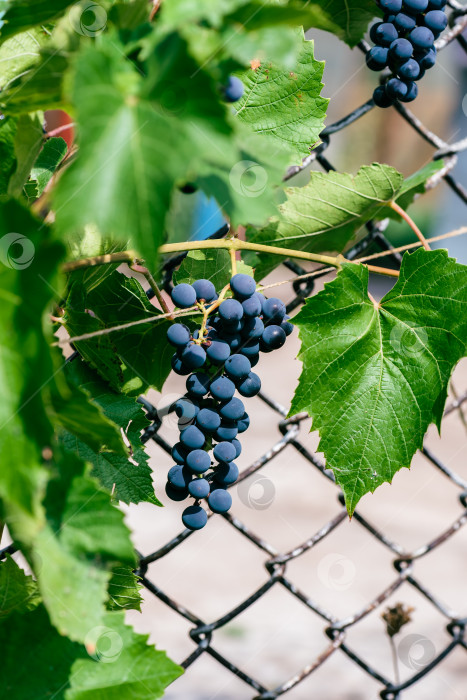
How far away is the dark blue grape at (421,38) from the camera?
2.86 ft

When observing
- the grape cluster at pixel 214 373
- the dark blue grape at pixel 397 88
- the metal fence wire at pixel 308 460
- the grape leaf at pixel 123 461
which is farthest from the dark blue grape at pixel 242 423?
the dark blue grape at pixel 397 88

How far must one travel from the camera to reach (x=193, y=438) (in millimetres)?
718

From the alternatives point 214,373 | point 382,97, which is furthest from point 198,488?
point 382,97

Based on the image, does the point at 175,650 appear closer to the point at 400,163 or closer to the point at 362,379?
the point at 362,379

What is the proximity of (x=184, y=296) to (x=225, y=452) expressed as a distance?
0.16 m

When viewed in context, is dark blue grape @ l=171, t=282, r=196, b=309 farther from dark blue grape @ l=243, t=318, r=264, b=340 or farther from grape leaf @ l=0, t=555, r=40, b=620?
grape leaf @ l=0, t=555, r=40, b=620

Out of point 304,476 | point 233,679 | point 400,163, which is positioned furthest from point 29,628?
point 400,163

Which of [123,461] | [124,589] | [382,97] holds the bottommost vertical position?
[124,589]

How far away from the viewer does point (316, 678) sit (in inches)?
84.4

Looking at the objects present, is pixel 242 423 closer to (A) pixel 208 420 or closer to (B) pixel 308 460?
(A) pixel 208 420

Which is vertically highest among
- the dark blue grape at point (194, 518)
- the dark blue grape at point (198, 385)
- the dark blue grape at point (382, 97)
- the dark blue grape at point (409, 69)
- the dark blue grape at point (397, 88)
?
the dark blue grape at point (409, 69)

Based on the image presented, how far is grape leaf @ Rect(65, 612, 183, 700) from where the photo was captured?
0.64 meters

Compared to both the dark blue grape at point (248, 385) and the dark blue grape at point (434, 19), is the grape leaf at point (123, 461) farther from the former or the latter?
the dark blue grape at point (434, 19)

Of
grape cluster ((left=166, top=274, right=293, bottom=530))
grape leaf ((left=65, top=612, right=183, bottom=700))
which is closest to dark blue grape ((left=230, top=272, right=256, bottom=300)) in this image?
grape cluster ((left=166, top=274, right=293, bottom=530))
